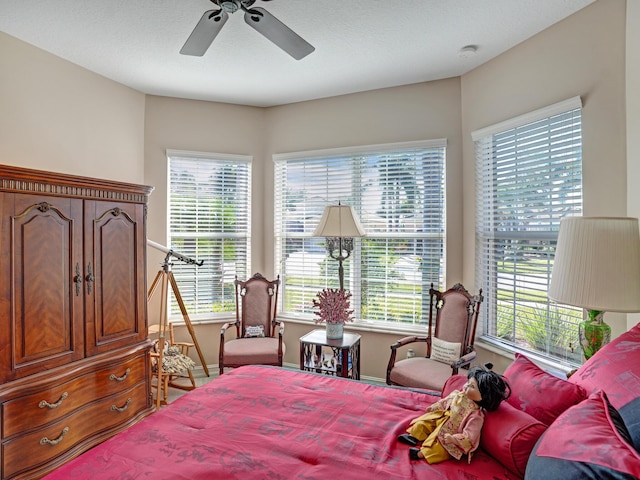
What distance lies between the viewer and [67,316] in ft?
8.03

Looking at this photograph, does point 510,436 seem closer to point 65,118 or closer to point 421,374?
point 421,374

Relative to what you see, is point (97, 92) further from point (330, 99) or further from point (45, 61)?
point (330, 99)

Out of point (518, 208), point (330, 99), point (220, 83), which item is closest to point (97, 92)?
point (220, 83)

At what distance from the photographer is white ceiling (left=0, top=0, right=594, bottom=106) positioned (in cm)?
237

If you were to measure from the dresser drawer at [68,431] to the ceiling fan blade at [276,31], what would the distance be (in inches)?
103

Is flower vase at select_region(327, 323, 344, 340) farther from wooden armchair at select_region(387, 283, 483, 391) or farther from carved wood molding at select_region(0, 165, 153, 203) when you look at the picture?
carved wood molding at select_region(0, 165, 153, 203)

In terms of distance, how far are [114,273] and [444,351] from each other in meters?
2.63

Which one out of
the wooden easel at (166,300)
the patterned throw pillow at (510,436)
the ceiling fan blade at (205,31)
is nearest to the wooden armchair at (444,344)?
the patterned throw pillow at (510,436)

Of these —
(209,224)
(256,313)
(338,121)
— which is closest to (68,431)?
(256,313)

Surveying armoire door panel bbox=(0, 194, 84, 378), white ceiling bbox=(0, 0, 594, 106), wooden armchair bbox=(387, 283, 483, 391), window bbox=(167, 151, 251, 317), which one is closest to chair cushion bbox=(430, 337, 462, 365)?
wooden armchair bbox=(387, 283, 483, 391)

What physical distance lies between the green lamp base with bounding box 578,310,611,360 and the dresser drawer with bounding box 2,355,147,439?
297cm

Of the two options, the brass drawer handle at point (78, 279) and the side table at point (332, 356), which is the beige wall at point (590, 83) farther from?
the brass drawer handle at point (78, 279)

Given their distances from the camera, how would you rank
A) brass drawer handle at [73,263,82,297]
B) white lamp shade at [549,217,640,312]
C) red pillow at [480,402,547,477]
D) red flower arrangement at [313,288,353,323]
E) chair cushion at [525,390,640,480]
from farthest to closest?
1. red flower arrangement at [313,288,353,323]
2. brass drawer handle at [73,263,82,297]
3. white lamp shade at [549,217,640,312]
4. red pillow at [480,402,547,477]
5. chair cushion at [525,390,640,480]

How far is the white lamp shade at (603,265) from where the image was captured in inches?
64.9
